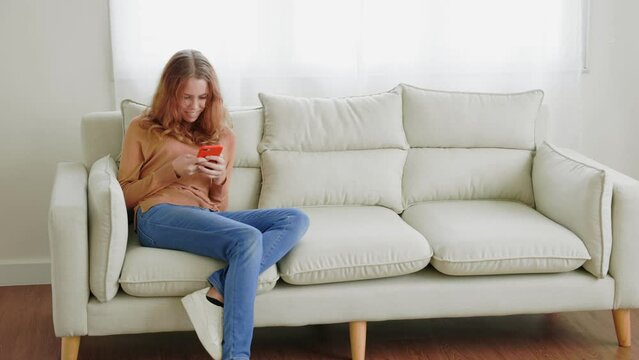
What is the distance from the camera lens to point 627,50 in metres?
4.08

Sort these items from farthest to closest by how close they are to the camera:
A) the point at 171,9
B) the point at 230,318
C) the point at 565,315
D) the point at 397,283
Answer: the point at 171,9 < the point at 565,315 < the point at 397,283 < the point at 230,318

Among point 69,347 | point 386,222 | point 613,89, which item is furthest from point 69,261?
point 613,89

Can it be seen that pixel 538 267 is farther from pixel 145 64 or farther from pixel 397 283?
pixel 145 64

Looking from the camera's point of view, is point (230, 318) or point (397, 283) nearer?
point (230, 318)

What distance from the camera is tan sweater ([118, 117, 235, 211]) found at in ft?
9.84

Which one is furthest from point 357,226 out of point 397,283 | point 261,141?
point 261,141

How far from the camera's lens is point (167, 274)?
9.18 ft

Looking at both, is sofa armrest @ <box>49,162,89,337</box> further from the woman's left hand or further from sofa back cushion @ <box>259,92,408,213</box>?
sofa back cushion @ <box>259,92,408,213</box>

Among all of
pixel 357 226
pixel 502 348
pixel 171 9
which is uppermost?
pixel 171 9

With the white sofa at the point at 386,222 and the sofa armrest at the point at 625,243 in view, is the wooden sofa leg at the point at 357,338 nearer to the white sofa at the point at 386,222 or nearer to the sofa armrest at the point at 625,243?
the white sofa at the point at 386,222

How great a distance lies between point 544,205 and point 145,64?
5.70ft

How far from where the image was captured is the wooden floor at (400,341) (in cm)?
307

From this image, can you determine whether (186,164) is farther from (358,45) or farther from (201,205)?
(358,45)

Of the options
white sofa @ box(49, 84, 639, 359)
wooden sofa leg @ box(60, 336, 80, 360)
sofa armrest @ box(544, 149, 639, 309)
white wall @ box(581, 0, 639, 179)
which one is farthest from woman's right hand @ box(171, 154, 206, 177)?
white wall @ box(581, 0, 639, 179)
